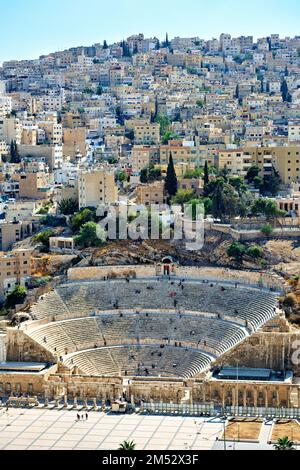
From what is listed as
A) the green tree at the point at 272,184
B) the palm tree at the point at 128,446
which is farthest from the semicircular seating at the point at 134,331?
the green tree at the point at 272,184

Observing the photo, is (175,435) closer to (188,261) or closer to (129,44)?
(188,261)

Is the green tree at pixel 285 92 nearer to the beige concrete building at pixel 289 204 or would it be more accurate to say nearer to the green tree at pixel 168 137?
the green tree at pixel 168 137

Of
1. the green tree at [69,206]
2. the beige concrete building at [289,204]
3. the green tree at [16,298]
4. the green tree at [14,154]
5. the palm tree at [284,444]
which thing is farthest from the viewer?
the green tree at [14,154]

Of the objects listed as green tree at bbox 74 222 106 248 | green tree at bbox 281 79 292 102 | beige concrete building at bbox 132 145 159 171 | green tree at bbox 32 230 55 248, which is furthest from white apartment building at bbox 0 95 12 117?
green tree at bbox 74 222 106 248

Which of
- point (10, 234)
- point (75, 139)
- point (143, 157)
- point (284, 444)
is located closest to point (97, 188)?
point (10, 234)

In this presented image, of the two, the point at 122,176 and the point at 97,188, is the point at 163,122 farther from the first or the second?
the point at 97,188

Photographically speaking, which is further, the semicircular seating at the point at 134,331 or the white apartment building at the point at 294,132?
the white apartment building at the point at 294,132
